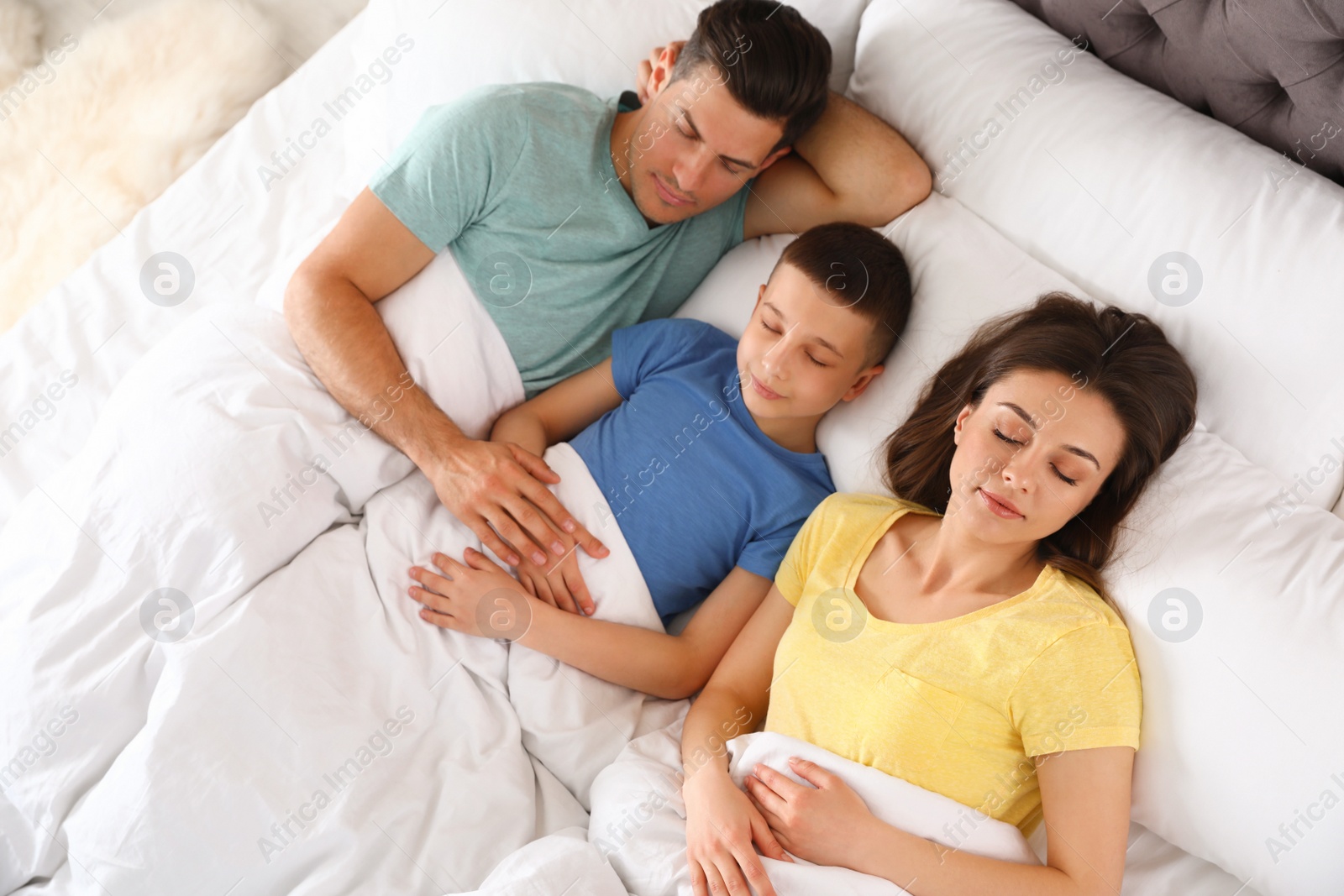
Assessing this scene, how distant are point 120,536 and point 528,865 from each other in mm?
618

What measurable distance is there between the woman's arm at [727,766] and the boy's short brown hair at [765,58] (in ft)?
2.17

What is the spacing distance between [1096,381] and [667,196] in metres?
0.65

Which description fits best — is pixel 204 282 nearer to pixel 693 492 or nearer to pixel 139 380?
pixel 139 380

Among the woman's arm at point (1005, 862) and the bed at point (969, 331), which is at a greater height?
the bed at point (969, 331)

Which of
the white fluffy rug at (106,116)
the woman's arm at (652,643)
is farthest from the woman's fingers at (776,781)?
the white fluffy rug at (106,116)

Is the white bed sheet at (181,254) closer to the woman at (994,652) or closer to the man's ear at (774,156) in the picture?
the man's ear at (774,156)

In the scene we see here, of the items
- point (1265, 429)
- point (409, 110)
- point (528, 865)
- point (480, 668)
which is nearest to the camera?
point (528, 865)

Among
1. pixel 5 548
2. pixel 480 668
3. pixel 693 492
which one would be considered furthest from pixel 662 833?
pixel 5 548

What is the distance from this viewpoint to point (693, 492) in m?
1.37

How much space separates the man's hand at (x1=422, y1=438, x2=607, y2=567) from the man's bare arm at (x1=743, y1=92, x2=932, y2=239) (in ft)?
1.92

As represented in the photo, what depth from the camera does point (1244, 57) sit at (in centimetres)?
123

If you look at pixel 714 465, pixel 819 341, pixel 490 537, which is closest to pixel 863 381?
pixel 819 341

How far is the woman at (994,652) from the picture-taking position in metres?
1.01

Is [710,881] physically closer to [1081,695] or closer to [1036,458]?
[1081,695]
